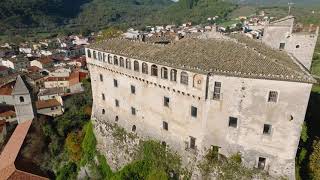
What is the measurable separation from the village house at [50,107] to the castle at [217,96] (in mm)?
30084

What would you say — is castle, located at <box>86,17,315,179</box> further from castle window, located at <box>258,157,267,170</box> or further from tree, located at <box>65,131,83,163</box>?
tree, located at <box>65,131,83,163</box>

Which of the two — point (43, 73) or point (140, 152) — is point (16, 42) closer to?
point (43, 73)

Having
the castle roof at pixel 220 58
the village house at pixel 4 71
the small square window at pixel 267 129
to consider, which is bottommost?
the village house at pixel 4 71

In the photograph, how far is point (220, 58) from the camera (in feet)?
80.2

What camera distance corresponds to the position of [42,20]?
645 feet

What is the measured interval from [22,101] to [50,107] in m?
13.6

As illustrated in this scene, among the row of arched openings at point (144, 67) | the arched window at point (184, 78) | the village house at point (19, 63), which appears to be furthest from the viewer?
the village house at point (19, 63)

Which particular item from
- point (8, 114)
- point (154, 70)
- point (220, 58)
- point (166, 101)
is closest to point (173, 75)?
point (154, 70)

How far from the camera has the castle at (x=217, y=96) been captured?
21.9 meters

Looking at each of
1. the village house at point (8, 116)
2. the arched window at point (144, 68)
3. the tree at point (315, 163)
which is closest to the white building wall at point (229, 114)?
the arched window at point (144, 68)

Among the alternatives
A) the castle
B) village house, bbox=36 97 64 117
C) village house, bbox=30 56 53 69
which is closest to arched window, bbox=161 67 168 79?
the castle

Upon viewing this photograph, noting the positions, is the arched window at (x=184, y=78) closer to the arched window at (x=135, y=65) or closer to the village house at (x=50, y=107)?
the arched window at (x=135, y=65)

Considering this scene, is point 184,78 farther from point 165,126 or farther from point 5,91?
point 5,91

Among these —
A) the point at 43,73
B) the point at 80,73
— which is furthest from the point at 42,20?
the point at 80,73
